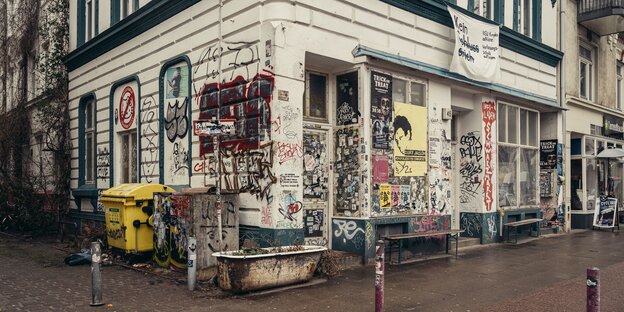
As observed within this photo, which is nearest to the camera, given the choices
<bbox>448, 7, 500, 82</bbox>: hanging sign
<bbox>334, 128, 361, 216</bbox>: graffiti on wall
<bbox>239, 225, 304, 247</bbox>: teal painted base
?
<bbox>239, 225, 304, 247</bbox>: teal painted base

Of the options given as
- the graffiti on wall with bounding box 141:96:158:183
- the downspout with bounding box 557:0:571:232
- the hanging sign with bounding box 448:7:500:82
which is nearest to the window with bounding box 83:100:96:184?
the graffiti on wall with bounding box 141:96:158:183

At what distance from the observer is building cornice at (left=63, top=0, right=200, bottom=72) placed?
12.8 m

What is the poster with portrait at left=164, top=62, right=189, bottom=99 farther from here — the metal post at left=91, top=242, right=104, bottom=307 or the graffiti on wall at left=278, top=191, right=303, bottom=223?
the metal post at left=91, top=242, right=104, bottom=307

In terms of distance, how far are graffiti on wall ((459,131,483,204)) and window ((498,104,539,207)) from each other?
1.11 metres

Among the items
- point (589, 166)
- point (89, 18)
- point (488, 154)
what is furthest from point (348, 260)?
point (589, 166)

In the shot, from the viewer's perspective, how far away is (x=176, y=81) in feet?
42.0

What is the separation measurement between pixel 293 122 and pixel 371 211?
8.45ft

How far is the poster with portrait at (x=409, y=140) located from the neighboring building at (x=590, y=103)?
840cm

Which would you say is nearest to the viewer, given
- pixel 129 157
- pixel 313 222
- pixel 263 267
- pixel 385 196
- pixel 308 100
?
pixel 263 267

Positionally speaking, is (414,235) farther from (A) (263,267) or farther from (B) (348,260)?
(A) (263,267)

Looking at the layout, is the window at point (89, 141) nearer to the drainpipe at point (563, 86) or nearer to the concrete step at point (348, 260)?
the concrete step at point (348, 260)

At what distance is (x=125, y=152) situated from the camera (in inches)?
614

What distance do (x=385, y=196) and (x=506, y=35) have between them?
7.02 metres

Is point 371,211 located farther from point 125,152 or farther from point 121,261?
point 125,152
